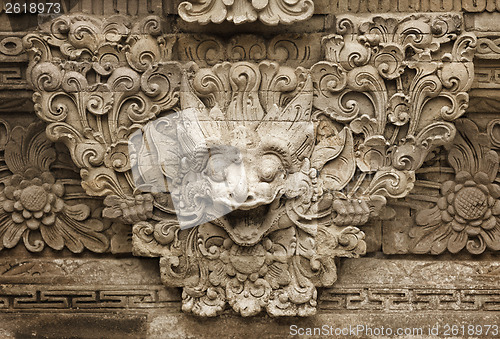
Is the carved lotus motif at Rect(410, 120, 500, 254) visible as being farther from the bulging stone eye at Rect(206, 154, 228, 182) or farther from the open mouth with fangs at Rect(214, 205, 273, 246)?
the bulging stone eye at Rect(206, 154, 228, 182)

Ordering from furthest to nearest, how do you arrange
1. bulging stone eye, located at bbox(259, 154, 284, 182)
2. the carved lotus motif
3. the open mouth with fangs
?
the carved lotus motif < the open mouth with fangs < bulging stone eye, located at bbox(259, 154, 284, 182)

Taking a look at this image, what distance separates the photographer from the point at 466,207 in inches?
213

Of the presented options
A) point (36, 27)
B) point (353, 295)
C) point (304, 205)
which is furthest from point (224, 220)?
point (36, 27)

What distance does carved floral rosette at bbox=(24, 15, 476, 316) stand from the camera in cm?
519

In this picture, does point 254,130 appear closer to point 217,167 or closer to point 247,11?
point 217,167

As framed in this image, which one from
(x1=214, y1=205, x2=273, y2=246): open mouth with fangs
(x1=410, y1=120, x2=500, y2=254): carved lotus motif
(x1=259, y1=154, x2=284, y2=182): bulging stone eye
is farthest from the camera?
(x1=410, y1=120, x2=500, y2=254): carved lotus motif

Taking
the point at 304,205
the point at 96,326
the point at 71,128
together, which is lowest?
the point at 96,326

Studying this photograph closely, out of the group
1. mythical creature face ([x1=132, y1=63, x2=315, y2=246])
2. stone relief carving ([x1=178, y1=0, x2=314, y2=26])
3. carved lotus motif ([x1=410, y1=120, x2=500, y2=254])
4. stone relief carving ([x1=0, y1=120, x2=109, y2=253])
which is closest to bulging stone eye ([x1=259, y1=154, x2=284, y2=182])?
mythical creature face ([x1=132, y1=63, x2=315, y2=246])

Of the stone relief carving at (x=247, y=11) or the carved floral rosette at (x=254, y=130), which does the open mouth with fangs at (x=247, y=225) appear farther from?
the stone relief carving at (x=247, y=11)

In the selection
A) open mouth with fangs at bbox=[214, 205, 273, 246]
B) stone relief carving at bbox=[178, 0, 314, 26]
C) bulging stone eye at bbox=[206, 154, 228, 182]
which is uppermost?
stone relief carving at bbox=[178, 0, 314, 26]

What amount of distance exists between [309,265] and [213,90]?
3.62ft

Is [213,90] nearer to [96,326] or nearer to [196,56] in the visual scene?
[196,56]

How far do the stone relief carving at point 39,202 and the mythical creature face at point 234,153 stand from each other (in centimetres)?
53

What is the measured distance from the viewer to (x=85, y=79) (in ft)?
17.1
